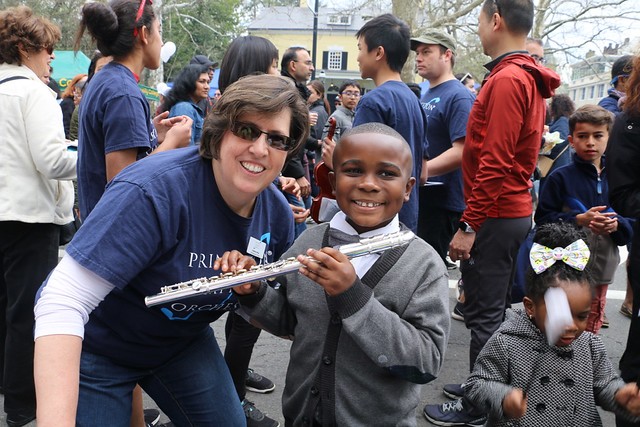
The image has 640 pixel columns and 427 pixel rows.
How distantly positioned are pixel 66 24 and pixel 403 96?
2406 cm

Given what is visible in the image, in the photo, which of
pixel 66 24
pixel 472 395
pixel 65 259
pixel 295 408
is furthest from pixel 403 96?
pixel 66 24

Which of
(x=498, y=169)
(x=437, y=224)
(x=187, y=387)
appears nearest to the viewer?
(x=187, y=387)

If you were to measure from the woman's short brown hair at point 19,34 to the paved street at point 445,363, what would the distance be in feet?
6.82

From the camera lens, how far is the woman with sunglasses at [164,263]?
1646 mm

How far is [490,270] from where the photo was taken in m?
3.19

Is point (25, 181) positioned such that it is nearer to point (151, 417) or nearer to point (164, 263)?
point (151, 417)

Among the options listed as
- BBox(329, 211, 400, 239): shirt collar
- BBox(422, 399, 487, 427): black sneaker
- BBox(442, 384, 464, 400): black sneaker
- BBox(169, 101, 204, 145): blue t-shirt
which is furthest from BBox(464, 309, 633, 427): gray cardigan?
BBox(169, 101, 204, 145): blue t-shirt

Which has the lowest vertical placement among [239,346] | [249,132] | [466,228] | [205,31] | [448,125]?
[239,346]

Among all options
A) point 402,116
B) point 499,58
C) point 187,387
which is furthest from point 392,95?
point 187,387

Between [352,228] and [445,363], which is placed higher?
[352,228]

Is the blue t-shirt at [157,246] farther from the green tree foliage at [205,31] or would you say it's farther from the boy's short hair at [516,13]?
the green tree foliage at [205,31]

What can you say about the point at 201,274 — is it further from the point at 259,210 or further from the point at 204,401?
the point at 204,401

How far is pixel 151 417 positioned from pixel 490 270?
2132 millimetres

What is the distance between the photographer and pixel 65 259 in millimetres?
1693
